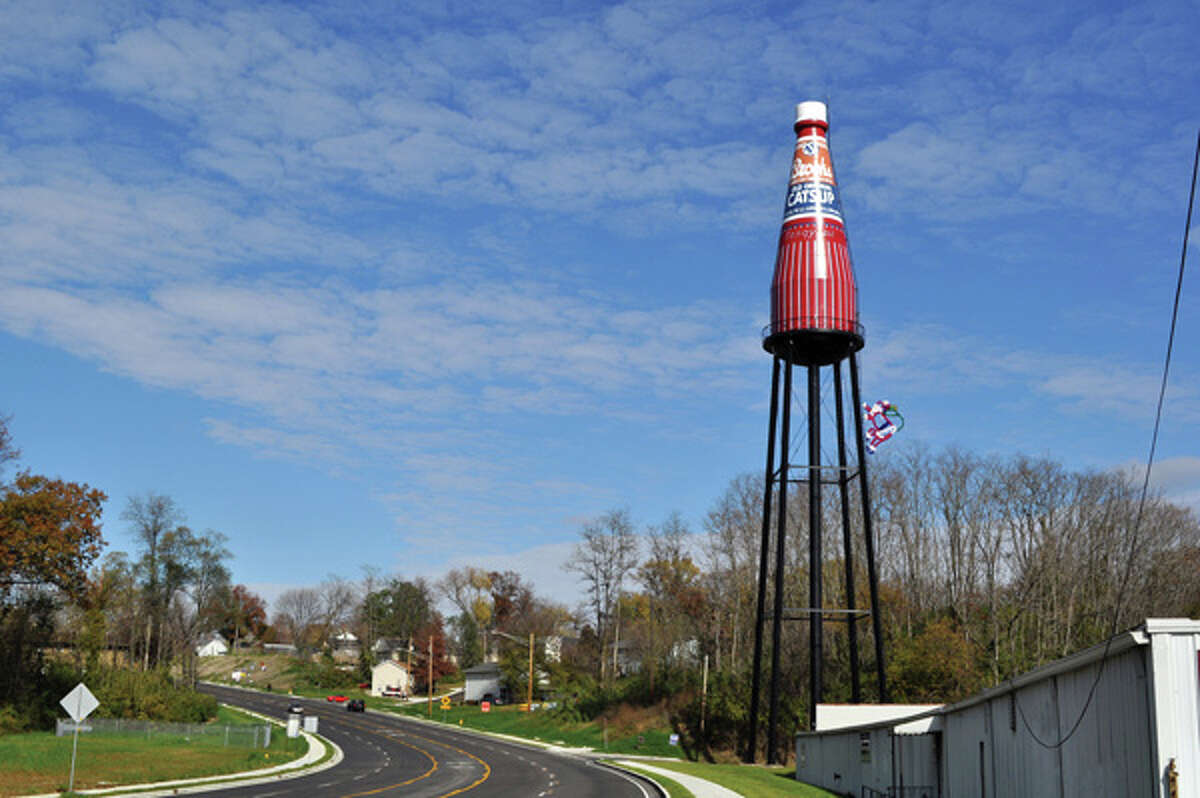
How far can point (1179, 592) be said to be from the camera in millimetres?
70375

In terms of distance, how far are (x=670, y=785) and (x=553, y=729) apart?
144ft

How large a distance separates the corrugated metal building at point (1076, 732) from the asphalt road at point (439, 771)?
789cm

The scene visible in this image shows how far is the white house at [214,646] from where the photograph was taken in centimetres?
17388

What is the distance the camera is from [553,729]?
77.1 m

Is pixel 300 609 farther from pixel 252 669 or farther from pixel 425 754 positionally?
pixel 425 754

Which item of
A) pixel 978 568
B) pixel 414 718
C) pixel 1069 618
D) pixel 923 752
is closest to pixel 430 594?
pixel 414 718

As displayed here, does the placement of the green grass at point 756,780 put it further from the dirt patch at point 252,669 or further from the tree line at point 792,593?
the dirt patch at point 252,669

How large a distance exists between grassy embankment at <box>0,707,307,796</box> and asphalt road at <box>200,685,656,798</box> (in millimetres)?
2907

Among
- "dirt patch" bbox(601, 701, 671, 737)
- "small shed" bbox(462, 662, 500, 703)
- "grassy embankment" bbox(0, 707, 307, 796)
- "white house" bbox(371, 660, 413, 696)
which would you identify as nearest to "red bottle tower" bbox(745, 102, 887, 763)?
"grassy embankment" bbox(0, 707, 307, 796)

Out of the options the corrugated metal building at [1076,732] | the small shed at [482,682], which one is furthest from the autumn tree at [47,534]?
the small shed at [482,682]

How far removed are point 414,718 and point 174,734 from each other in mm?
37443

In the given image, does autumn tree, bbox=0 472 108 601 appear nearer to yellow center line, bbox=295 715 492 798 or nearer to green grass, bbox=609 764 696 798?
yellow center line, bbox=295 715 492 798

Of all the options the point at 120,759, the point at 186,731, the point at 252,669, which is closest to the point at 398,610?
the point at 252,669

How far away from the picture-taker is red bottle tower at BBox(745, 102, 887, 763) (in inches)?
1729
